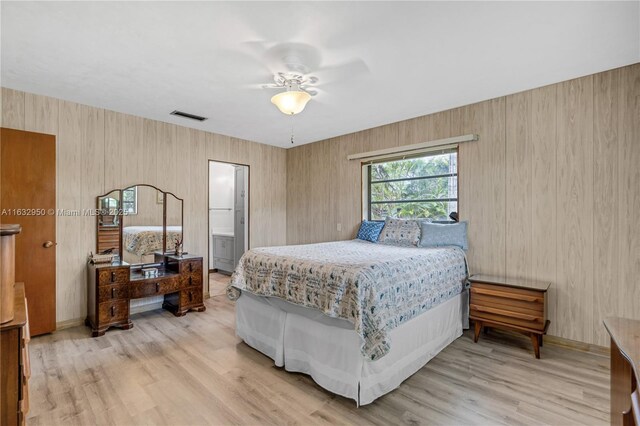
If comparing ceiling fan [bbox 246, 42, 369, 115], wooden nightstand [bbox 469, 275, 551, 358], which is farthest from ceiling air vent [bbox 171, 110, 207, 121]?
wooden nightstand [bbox 469, 275, 551, 358]

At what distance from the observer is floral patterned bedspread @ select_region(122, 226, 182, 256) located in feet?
12.9

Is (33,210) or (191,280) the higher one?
(33,210)

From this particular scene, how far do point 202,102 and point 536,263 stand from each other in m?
4.03

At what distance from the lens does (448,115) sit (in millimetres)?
3756

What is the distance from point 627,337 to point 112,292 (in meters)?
4.09

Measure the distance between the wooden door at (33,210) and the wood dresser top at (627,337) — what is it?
4.49 m

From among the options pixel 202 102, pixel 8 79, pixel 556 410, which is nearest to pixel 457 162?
pixel 556 410

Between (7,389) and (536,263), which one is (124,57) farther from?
(536,263)

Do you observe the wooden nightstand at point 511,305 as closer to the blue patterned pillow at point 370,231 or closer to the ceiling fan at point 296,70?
the blue patterned pillow at point 370,231

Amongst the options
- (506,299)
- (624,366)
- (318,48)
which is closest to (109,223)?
(318,48)

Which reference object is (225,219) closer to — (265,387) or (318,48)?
(265,387)

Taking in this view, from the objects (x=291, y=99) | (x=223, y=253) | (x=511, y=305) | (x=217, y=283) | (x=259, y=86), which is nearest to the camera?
(x=291, y=99)

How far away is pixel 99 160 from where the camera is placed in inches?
146

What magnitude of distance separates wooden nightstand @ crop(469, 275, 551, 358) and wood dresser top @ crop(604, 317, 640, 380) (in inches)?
65.6
